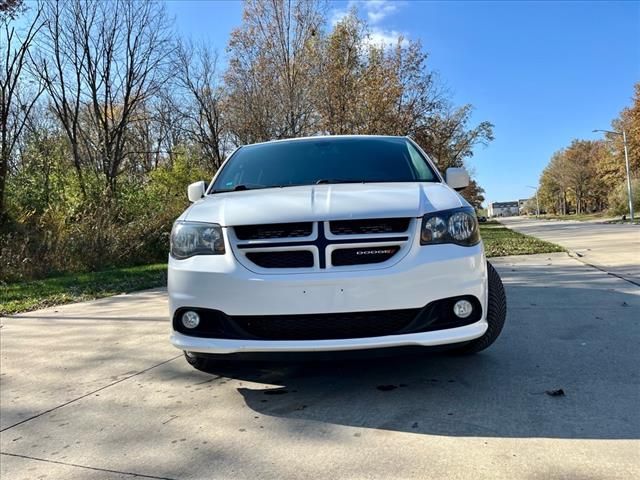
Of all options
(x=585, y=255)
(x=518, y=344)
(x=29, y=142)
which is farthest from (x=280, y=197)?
(x=29, y=142)

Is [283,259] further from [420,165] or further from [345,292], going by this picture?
[420,165]

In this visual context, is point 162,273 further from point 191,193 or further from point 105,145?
point 105,145

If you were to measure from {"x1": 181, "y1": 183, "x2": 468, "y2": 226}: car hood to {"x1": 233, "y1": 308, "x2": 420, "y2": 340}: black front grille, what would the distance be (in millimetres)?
534

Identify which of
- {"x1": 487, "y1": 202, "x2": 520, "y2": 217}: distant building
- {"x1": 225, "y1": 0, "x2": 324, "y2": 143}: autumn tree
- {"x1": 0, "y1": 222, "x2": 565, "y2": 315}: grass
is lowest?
{"x1": 0, "y1": 222, "x2": 565, "y2": 315}: grass

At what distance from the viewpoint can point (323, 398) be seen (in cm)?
313

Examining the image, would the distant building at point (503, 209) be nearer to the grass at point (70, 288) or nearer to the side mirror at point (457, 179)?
the grass at point (70, 288)

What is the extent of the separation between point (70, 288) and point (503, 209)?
132m

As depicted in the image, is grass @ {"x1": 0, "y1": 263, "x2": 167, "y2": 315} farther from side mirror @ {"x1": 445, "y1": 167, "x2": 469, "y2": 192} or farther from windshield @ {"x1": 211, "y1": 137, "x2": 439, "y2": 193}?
side mirror @ {"x1": 445, "y1": 167, "x2": 469, "y2": 192}

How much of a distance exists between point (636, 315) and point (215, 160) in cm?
2583

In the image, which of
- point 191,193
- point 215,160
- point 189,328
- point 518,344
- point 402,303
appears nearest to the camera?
point 402,303

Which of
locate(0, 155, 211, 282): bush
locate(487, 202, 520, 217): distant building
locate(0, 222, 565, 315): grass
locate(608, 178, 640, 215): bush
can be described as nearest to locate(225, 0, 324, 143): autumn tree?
locate(0, 155, 211, 282): bush

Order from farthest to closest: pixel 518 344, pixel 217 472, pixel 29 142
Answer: pixel 29 142 → pixel 518 344 → pixel 217 472

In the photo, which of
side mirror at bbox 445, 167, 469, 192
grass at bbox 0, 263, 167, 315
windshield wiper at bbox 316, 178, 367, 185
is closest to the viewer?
windshield wiper at bbox 316, 178, 367, 185

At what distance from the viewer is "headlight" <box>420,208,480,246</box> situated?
2902 millimetres
